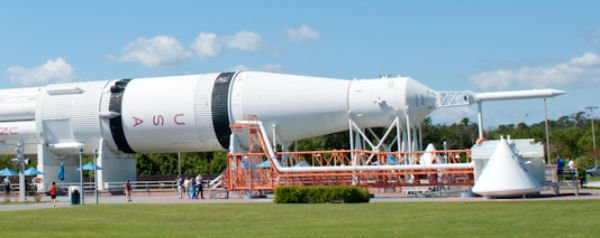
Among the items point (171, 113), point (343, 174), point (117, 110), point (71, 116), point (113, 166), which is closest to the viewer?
point (343, 174)

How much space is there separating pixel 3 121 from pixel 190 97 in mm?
14046

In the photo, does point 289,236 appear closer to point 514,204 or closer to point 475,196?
point 514,204

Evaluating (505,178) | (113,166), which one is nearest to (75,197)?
(113,166)

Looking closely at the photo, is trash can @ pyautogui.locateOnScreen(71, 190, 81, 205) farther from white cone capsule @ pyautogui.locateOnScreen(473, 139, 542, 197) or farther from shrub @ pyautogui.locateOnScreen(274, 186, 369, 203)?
white cone capsule @ pyautogui.locateOnScreen(473, 139, 542, 197)

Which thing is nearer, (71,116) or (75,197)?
(75,197)

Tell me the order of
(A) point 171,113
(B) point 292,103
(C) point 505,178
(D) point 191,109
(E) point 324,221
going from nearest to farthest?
(E) point 324,221 < (C) point 505,178 < (B) point 292,103 < (D) point 191,109 < (A) point 171,113

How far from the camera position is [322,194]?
32.3m

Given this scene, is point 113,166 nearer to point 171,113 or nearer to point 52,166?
point 52,166

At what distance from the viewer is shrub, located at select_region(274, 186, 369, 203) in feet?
104

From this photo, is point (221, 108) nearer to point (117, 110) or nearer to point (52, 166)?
point (117, 110)

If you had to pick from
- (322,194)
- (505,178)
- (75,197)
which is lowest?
(322,194)

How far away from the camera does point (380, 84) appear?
1775 inches

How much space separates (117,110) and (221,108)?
6989mm

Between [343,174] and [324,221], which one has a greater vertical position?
[343,174]
